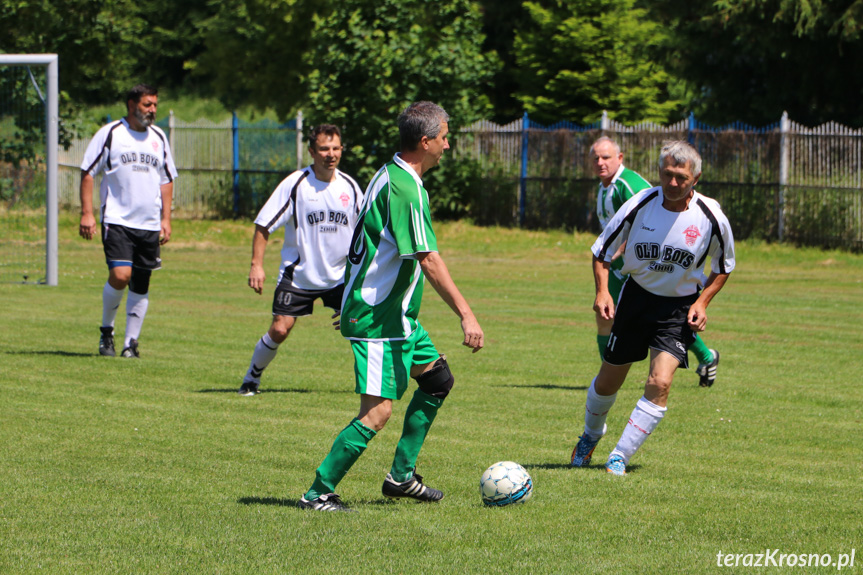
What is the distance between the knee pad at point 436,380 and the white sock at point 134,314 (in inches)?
232

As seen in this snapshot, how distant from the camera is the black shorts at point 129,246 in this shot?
10562 millimetres

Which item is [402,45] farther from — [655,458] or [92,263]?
[655,458]

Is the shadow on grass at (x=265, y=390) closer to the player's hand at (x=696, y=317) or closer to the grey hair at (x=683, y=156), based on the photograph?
the player's hand at (x=696, y=317)

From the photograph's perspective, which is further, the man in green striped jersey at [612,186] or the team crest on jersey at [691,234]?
the man in green striped jersey at [612,186]

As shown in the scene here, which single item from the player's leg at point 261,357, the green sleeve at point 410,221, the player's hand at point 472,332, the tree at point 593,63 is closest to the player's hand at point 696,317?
the player's hand at point 472,332

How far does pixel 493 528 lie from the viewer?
17.1 feet

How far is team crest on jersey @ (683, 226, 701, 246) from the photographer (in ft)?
21.2

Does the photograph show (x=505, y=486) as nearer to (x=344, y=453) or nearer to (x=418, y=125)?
(x=344, y=453)

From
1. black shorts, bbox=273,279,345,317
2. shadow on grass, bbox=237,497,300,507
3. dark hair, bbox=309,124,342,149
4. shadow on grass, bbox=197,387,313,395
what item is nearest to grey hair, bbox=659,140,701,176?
shadow on grass, bbox=237,497,300,507

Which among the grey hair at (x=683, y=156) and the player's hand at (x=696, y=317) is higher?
the grey hair at (x=683, y=156)

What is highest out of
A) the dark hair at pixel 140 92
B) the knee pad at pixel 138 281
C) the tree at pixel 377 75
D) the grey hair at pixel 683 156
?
the tree at pixel 377 75

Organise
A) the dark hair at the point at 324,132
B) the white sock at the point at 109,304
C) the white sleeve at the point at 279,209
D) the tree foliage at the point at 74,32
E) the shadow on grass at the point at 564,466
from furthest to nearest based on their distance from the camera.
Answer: the tree foliage at the point at 74,32 < the white sock at the point at 109,304 < the white sleeve at the point at 279,209 < the dark hair at the point at 324,132 < the shadow on grass at the point at 564,466

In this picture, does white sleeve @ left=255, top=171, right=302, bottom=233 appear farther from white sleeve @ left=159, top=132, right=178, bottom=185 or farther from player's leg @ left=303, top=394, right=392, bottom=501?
player's leg @ left=303, top=394, right=392, bottom=501

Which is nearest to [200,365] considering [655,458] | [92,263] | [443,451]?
[443,451]
